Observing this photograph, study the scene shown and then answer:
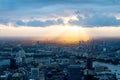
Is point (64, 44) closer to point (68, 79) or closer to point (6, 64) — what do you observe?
point (6, 64)

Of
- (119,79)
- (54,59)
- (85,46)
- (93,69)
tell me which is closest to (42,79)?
(119,79)

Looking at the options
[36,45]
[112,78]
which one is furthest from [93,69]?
[36,45]

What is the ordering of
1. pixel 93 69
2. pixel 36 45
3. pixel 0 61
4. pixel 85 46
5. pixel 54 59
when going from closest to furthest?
pixel 93 69, pixel 0 61, pixel 54 59, pixel 85 46, pixel 36 45

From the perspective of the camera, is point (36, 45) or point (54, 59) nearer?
point (54, 59)

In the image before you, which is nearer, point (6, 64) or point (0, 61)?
point (6, 64)

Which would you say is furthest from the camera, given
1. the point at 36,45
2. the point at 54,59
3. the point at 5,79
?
the point at 36,45

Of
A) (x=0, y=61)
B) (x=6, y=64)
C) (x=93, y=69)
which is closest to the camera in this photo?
(x=93, y=69)

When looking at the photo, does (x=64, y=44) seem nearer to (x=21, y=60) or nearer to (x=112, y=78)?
(x=21, y=60)

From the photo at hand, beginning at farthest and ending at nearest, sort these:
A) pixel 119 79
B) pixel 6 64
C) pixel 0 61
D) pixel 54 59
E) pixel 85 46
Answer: pixel 85 46 < pixel 54 59 < pixel 0 61 < pixel 6 64 < pixel 119 79

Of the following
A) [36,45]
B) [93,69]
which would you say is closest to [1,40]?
[36,45]
